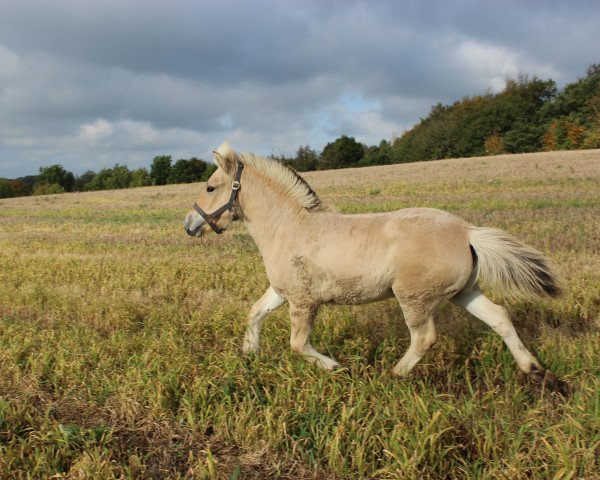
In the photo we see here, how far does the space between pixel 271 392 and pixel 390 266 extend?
1441 mm

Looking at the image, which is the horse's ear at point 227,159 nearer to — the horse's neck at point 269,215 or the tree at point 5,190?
the horse's neck at point 269,215

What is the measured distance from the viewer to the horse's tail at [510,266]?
14.1ft

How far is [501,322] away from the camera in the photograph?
441cm

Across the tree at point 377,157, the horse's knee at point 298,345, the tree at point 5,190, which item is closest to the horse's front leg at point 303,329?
the horse's knee at point 298,345

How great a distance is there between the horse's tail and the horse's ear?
8.02 ft

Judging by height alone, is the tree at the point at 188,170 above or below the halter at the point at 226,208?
above

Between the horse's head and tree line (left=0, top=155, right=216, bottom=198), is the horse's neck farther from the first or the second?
tree line (left=0, top=155, right=216, bottom=198)

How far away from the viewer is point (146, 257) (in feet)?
33.6

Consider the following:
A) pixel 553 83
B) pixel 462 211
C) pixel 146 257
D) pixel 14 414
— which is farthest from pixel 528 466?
pixel 553 83

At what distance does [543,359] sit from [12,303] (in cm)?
653

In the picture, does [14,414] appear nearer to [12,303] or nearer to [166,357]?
[166,357]

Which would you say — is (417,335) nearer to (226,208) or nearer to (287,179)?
(287,179)

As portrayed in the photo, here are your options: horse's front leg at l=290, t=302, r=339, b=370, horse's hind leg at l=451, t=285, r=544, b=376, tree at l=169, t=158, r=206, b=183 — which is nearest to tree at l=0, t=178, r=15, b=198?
tree at l=169, t=158, r=206, b=183

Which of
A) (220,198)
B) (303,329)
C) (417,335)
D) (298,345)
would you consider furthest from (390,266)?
(220,198)
